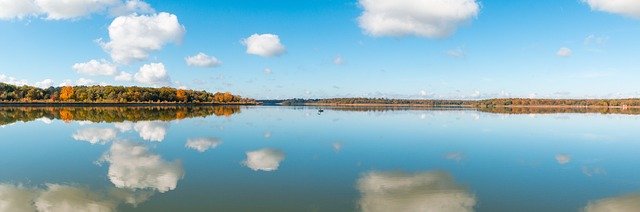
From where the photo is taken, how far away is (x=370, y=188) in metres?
10.5

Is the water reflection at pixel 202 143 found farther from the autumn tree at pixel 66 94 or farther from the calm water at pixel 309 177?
the autumn tree at pixel 66 94

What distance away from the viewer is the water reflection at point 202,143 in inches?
715

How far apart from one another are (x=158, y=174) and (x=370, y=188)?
6.66 metres

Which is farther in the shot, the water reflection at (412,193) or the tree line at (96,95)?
the tree line at (96,95)

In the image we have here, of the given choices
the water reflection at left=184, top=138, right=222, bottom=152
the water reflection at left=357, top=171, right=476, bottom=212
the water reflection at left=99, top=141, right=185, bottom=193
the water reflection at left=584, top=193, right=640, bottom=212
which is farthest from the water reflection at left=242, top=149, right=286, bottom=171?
the water reflection at left=584, top=193, right=640, bottom=212

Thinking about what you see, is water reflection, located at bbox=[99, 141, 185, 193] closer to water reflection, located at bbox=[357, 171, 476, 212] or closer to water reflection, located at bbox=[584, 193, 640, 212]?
water reflection, located at bbox=[357, 171, 476, 212]

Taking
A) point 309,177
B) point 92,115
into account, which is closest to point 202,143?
point 309,177

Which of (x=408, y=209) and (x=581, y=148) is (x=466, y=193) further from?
(x=581, y=148)

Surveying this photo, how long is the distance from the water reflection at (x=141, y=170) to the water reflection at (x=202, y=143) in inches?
85.4

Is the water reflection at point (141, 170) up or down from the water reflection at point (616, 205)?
up

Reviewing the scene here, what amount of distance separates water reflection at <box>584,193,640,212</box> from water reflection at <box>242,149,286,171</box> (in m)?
9.03

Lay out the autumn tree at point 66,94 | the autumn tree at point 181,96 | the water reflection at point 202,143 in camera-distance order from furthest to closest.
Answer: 1. the autumn tree at point 181,96
2. the autumn tree at point 66,94
3. the water reflection at point 202,143

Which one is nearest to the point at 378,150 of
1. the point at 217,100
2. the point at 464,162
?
the point at 464,162

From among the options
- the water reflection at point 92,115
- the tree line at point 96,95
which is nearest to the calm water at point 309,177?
the water reflection at point 92,115
